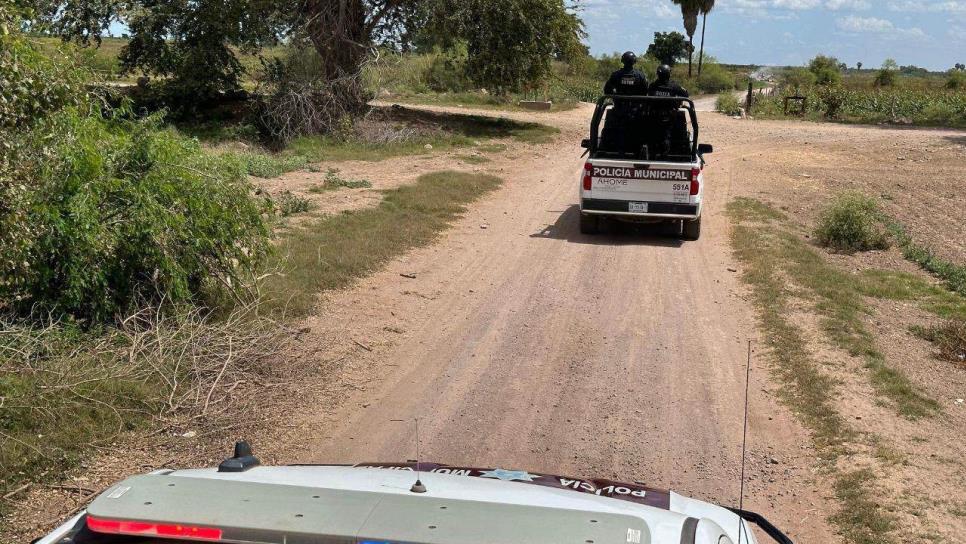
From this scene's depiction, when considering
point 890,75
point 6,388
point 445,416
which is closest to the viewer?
point 6,388

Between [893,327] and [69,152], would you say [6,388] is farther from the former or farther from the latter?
[893,327]

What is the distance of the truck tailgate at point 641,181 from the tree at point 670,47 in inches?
2905

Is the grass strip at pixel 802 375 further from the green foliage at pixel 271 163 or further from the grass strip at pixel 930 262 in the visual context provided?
the green foliage at pixel 271 163

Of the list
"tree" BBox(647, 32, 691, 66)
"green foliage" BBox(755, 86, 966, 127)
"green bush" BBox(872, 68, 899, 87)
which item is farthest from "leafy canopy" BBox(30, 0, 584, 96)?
"tree" BBox(647, 32, 691, 66)

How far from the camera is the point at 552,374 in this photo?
27.2 ft

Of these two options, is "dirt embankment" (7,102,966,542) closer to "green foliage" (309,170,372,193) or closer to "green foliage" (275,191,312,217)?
"green foliage" (275,191,312,217)

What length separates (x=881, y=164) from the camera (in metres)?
Result: 25.2

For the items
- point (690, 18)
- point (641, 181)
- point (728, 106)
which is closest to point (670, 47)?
point (690, 18)

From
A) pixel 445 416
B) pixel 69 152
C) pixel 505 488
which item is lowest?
pixel 445 416

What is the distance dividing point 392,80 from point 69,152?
17.5m

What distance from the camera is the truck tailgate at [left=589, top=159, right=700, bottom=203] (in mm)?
13586

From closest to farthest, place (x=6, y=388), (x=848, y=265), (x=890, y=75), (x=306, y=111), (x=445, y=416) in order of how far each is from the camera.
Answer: (x=6, y=388) → (x=445, y=416) → (x=848, y=265) → (x=306, y=111) → (x=890, y=75)

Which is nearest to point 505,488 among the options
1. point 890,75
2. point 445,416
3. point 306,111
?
point 445,416

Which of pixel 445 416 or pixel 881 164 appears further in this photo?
pixel 881 164
